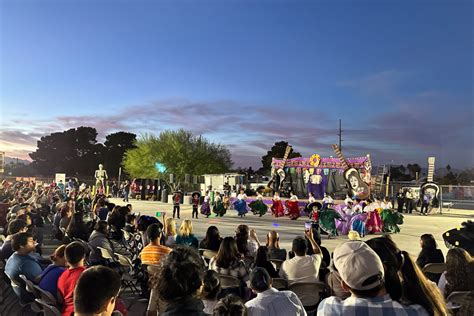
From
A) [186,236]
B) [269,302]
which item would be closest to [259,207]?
[186,236]

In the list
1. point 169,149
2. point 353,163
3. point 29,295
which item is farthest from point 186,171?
point 29,295

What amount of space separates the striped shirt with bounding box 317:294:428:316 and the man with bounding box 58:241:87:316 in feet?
7.29

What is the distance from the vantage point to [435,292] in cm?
191

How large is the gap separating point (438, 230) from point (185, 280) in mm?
16135

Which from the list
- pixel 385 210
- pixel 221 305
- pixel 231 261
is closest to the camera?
pixel 221 305

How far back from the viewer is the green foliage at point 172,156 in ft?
141

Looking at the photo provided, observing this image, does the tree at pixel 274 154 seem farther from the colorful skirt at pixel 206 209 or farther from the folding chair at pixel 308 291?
the folding chair at pixel 308 291

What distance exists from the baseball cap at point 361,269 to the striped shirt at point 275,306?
1.04 meters

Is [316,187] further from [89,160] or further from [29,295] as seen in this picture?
[89,160]

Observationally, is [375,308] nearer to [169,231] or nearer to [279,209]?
[169,231]

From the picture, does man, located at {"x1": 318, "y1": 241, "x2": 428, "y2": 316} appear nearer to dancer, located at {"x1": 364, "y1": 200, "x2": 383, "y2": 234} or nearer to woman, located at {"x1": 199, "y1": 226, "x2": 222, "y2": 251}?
woman, located at {"x1": 199, "y1": 226, "x2": 222, "y2": 251}

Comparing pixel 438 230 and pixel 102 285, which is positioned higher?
pixel 102 285

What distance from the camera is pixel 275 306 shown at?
2.74 m

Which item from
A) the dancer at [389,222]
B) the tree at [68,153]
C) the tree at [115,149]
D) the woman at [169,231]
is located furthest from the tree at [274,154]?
the woman at [169,231]
